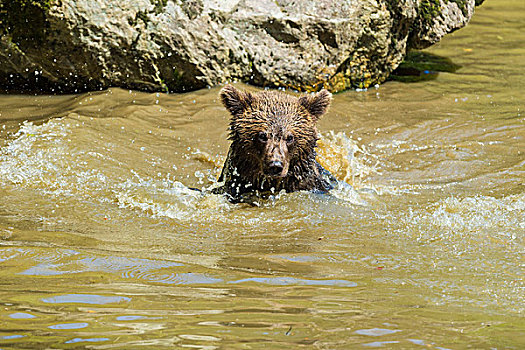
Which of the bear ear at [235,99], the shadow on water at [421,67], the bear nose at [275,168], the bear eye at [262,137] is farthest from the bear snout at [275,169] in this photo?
the shadow on water at [421,67]

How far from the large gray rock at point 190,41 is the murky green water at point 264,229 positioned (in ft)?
1.32

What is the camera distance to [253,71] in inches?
399

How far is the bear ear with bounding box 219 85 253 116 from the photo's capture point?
6.62 meters

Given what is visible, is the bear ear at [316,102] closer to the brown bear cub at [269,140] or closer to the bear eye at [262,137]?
the brown bear cub at [269,140]

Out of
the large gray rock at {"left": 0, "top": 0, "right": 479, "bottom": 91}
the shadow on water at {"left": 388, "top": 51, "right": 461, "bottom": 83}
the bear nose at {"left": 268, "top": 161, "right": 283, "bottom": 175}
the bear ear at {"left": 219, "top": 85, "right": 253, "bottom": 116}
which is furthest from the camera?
the shadow on water at {"left": 388, "top": 51, "right": 461, "bottom": 83}

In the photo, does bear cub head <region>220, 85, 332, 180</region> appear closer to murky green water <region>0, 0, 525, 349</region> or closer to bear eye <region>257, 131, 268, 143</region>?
bear eye <region>257, 131, 268, 143</region>

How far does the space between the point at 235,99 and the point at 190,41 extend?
354 cm

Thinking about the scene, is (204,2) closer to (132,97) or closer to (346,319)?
(132,97)

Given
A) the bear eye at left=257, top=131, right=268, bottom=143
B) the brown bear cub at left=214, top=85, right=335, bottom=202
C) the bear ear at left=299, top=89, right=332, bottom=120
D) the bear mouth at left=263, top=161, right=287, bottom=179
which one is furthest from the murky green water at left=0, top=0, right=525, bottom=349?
the bear ear at left=299, top=89, right=332, bottom=120

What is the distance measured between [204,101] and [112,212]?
4.04 meters

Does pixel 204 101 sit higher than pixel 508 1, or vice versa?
pixel 508 1

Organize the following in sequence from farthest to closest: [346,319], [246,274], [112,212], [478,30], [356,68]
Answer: [478,30]
[356,68]
[112,212]
[246,274]
[346,319]

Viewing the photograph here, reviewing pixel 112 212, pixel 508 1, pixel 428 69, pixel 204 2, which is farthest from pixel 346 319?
pixel 508 1

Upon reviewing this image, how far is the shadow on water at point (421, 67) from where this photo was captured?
1139 cm
